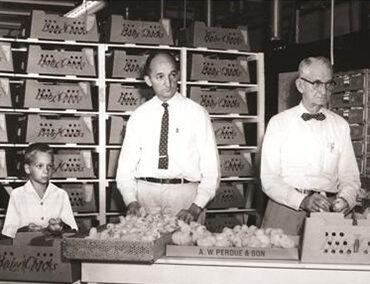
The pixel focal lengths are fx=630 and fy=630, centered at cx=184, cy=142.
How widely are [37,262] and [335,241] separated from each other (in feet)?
4.39

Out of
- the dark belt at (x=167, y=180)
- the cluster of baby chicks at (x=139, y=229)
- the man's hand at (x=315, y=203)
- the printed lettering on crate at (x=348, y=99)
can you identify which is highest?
the printed lettering on crate at (x=348, y=99)

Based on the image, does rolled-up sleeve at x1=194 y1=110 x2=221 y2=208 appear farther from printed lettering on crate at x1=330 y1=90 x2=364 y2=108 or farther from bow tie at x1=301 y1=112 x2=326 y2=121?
printed lettering on crate at x1=330 y1=90 x2=364 y2=108

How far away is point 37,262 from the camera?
9.48 feet

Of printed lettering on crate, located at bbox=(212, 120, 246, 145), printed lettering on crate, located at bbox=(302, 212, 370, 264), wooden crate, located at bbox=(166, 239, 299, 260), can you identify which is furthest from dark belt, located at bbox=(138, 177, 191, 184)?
printed lettering on crate, located at bbox=(212, 120, 246, 145)

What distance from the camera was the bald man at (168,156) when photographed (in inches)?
152

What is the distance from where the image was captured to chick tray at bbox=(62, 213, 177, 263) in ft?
8.63

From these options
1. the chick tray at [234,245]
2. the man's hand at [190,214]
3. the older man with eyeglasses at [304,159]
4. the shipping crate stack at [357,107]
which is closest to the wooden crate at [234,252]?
the chick tray at [234,245]

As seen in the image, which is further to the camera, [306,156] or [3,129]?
[3,129]

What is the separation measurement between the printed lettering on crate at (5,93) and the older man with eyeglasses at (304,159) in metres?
3.26

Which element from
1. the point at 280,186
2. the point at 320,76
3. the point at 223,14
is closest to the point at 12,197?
the point at 280,186

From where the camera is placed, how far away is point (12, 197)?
14.5 feet

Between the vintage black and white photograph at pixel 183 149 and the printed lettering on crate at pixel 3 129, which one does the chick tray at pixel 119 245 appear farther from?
the printed lettering on crate at pixel 3 129

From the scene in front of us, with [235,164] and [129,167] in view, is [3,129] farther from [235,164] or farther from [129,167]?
[129,167]

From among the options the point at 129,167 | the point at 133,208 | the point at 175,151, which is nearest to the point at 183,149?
the point at 175,151
